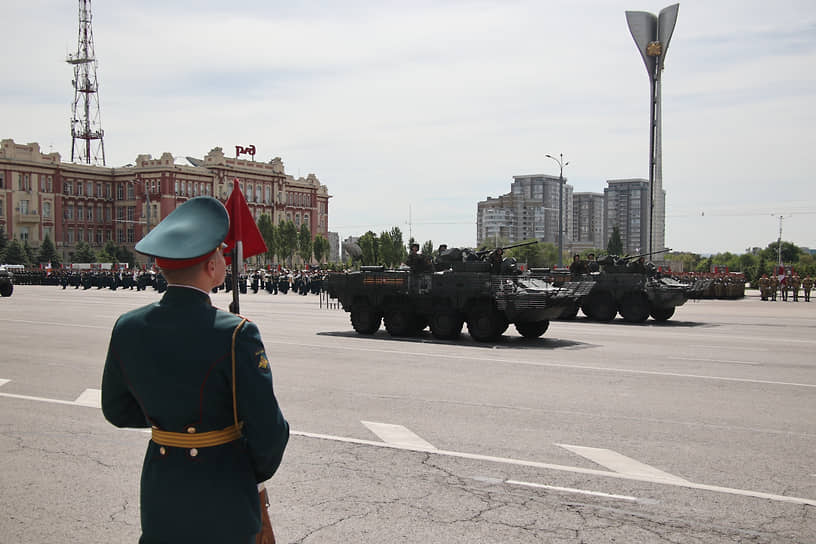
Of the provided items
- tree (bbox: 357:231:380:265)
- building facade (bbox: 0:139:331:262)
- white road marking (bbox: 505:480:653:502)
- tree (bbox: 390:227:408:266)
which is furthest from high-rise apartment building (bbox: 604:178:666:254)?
white road marking (bbox: 505:480:653:502)

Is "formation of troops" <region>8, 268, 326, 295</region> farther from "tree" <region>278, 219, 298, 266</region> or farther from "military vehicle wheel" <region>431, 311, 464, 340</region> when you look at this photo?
"tree" <region>278, 219, 298, 266</region>

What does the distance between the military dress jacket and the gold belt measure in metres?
0.02

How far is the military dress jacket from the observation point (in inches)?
106

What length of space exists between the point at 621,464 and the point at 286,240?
103765 millimetres

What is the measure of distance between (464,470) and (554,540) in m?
1.66

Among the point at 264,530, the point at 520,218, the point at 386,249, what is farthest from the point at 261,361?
the point at 520,218

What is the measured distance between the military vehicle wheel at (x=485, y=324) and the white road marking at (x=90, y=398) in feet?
29.1

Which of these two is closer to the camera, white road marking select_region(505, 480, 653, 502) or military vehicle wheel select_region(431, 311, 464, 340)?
white road marking select_region(505, 480, 653, 502)

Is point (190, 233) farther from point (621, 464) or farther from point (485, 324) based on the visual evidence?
point (485, 324)

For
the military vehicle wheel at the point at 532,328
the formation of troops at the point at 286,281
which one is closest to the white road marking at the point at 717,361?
the military vehicle wheel at the point at 532,328

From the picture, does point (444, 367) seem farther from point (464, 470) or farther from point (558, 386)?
point (464, 470)

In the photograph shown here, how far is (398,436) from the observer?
776 cm

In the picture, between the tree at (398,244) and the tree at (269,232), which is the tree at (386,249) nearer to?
the tree at (398,244)

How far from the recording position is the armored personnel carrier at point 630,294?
76.4 ft
